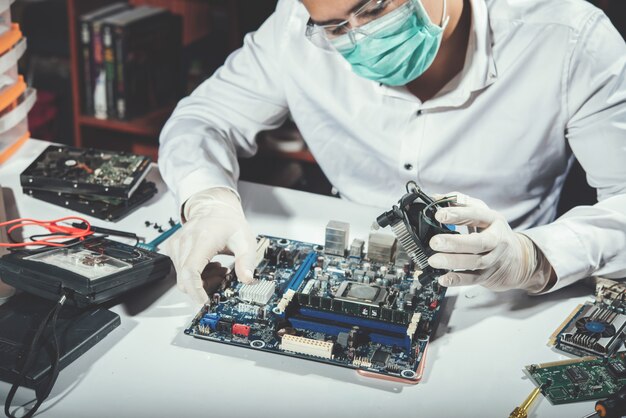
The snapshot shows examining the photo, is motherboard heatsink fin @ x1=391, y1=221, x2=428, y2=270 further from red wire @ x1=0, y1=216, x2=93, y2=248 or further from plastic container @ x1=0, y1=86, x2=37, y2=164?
plastic container @ x1=0, y1=86, x2=37, y2=164

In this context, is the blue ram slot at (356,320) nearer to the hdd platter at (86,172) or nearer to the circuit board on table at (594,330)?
the circuit board on table at (594,330)

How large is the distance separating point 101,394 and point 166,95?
2005 mm

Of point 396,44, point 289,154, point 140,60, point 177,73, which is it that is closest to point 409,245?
point 396,44

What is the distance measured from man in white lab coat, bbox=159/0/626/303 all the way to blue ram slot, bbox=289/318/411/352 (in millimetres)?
151

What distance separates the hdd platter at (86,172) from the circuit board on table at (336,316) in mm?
448

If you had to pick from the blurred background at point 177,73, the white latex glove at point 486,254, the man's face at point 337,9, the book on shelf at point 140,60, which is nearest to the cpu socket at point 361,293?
the white latex glove at point 486,254

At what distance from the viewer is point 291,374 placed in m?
1.14

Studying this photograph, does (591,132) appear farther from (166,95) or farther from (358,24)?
(166,95)

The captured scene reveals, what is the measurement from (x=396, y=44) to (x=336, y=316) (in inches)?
23.1

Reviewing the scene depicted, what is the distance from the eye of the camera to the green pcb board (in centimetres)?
112

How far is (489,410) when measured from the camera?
1091 mm

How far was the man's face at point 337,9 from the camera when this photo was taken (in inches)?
54.1

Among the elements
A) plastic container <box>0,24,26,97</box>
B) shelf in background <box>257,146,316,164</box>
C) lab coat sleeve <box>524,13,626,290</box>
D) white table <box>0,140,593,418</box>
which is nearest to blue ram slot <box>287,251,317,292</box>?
white table <box>0,140,593,418</box>

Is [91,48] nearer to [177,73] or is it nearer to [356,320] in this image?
[177,73]
